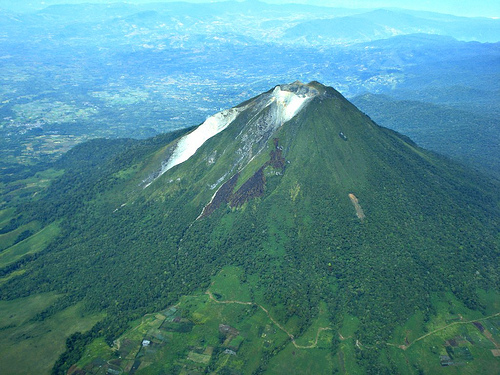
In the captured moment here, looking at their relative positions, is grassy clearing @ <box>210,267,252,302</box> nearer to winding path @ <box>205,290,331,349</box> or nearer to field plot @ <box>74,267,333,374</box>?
field plot @ <box>74,267,333,374</box>

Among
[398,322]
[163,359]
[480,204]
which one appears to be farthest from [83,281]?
[480,204]

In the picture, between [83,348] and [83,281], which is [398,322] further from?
[83,281]

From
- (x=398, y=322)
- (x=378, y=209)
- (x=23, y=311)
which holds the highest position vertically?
(x=378, y=209)

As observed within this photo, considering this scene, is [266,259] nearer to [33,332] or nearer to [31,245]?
[33,332]

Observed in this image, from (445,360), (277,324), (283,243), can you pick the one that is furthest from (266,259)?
(445,360)

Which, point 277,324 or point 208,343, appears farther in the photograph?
point 277,324

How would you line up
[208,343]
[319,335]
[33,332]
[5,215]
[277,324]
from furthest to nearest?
1. [5,215]
2. [33,332]
3. [277,324]
4. [319,335]
5. [208,343]

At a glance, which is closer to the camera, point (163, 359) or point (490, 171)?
point (163, 359)
